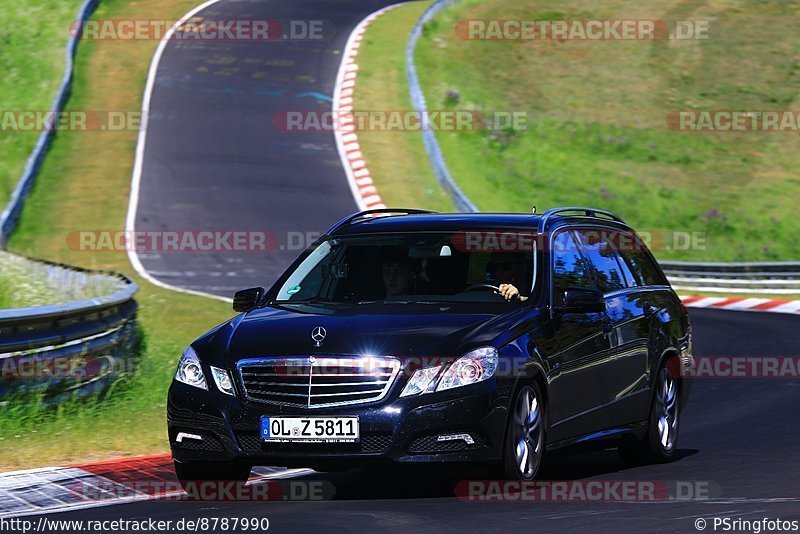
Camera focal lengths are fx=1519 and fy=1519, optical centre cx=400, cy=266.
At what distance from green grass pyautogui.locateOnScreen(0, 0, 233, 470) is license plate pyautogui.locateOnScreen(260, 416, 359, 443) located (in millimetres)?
2773

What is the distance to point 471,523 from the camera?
7.89 m

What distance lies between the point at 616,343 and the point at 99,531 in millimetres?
3968

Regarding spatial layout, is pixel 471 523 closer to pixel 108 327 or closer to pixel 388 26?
pixel 108 327

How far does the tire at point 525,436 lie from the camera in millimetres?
8602

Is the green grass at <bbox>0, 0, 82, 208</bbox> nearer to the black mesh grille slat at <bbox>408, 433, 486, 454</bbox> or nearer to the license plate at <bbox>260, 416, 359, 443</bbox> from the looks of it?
the license plate at <bbox>260, 416, 359, 443</bbox>

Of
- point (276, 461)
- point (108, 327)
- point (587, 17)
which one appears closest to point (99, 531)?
point (276, 461)

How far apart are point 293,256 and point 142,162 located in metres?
7.52

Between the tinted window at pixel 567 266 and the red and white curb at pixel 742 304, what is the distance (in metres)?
18.1

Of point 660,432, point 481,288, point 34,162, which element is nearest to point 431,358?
point 481,288

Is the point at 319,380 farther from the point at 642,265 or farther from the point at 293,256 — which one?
the point at 293,256

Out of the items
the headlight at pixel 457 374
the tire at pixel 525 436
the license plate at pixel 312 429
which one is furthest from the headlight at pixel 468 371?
the license plate at pixel 312 429

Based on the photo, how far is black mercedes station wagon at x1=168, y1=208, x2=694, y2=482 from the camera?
8.42m

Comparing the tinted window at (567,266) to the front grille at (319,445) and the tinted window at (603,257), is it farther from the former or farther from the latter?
the front grille at (319,445)

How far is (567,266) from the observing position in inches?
395
